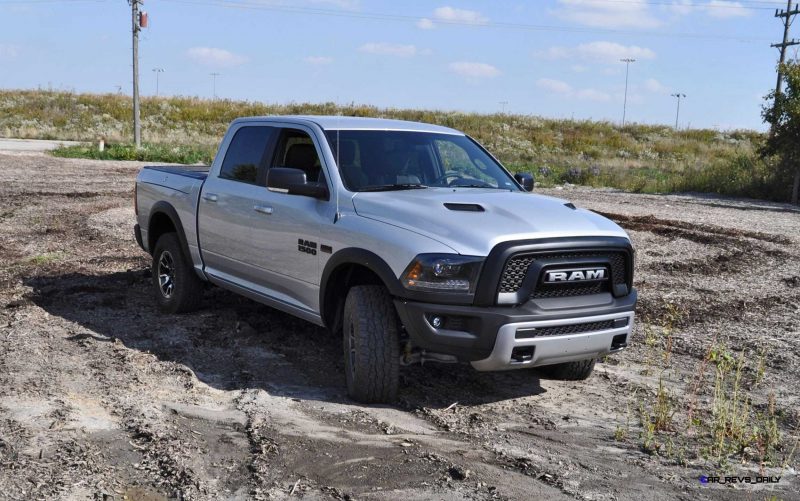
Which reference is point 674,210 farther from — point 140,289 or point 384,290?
point 384,290

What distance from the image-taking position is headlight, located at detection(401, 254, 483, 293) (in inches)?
205

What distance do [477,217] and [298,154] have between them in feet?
6.30

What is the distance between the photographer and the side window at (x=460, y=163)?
6.79 meters

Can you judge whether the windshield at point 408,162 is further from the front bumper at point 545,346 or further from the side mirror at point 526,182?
the front bumper at point 545,346

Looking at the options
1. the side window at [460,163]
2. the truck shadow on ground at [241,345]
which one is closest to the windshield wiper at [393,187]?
the side window at [460,163]

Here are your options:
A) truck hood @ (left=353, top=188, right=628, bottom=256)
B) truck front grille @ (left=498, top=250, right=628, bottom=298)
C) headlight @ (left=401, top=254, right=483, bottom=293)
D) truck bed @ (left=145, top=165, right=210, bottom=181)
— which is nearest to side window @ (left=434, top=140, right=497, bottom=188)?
truck hood @ (left=353, top=188, right=628, bottom=256)

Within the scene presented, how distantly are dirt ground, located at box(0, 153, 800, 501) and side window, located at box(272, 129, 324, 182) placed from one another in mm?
1506

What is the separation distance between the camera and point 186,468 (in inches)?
179

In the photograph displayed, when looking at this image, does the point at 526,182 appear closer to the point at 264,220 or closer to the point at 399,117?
the point at 264,220

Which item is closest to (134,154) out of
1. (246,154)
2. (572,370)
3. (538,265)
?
(246,154)

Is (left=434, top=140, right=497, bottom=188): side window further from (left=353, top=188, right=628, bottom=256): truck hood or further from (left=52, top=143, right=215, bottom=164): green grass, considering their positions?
(left=52, top=143, right=215, bottom=164): green grass

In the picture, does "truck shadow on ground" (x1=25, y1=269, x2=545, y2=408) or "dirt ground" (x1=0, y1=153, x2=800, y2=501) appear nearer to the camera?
"dirt ground" (x1=0, y1=153, x2=800, y2=501)

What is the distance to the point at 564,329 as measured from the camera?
17.7 feet

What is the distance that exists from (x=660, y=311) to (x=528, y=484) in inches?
202
